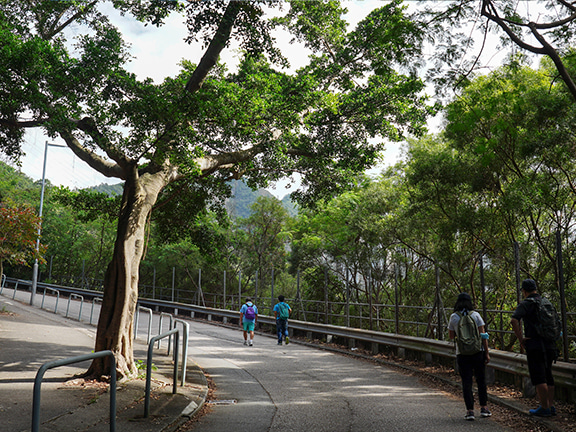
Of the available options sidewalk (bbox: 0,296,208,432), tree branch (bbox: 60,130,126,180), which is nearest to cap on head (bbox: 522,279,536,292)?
sidewalk (bbox: 0,296,208,432)

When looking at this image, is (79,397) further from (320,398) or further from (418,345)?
(418,345)

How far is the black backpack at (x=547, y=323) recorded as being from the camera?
7012mm

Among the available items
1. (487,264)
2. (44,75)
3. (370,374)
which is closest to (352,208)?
(487,264)

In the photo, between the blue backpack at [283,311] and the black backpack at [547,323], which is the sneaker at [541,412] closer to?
the black backpack at [547,323]

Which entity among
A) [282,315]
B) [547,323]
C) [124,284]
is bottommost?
[282,315]

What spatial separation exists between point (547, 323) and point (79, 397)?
22.5 feet

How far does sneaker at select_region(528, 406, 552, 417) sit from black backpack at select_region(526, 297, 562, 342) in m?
0.93

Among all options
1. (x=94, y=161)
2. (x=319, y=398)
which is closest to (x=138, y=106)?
(x=94, y=161)

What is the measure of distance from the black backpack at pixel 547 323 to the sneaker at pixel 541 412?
3.06 ft

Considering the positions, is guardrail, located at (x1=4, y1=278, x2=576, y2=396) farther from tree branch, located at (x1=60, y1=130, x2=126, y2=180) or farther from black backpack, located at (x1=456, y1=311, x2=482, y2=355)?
tree branch, located at (x1=60, y1=130, x2=126, y2=180)

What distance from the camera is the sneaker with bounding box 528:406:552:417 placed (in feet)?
22.4

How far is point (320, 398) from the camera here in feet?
27.6

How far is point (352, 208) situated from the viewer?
26594mm

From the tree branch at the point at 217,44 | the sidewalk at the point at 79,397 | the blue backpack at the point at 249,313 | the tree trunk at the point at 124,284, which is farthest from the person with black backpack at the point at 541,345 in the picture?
the blue backpack at the point at 249,313
